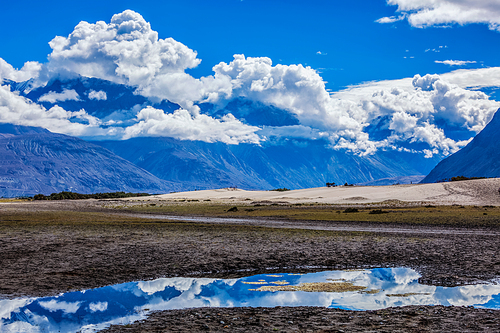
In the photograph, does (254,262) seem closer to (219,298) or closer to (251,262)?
(251,262)

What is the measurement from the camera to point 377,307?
44.4ft

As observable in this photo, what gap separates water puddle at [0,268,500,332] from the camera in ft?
41.0

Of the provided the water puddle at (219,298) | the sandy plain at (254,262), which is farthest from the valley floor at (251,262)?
the water puddle at (219,298)

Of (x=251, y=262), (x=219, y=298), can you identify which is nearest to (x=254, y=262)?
(x=251, y=262)

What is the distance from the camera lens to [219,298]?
14.9 m

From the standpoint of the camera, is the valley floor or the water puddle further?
the water puddle

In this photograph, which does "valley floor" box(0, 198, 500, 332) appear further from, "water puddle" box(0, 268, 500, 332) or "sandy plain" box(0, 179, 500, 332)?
"water puddle" box(0, 268, 500, 332)

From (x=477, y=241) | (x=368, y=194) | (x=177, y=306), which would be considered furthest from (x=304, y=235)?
(x=368, y=194)

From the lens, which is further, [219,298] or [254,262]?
[254,262]

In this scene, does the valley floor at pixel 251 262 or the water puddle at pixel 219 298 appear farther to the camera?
the water puddle at pixel 219 298

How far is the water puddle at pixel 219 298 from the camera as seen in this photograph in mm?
12500

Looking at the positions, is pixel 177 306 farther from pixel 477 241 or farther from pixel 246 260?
pixel 477 241

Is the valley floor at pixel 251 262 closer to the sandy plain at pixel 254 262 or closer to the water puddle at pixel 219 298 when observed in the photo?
the sandy plain at pixel 254 262

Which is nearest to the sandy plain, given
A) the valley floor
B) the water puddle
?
the valley floor
